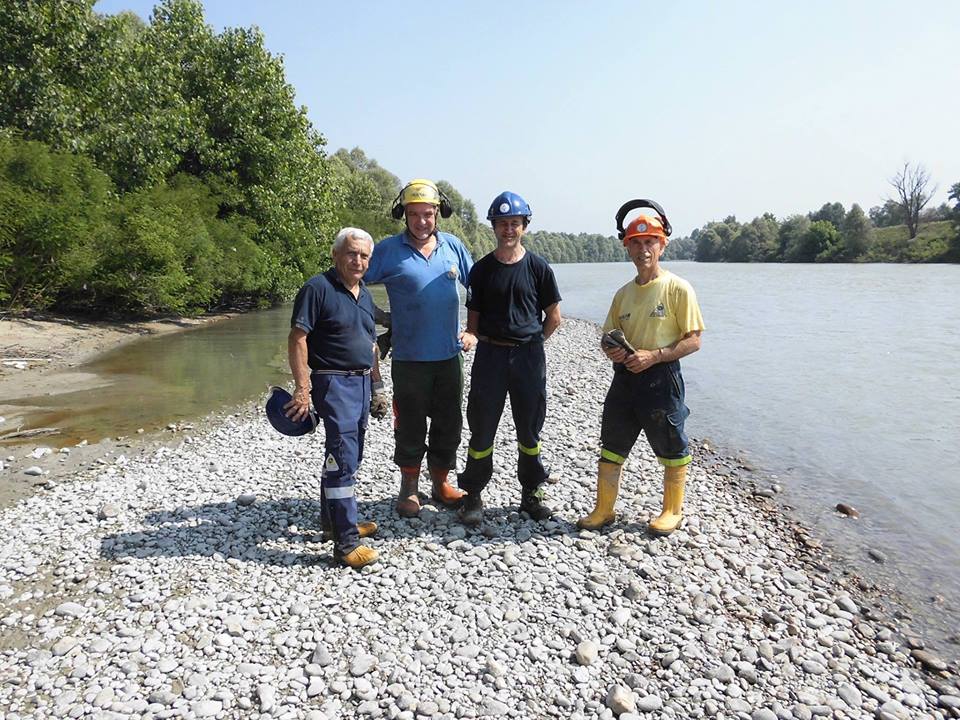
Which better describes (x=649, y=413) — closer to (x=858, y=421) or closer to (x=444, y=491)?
(x=444, y=491)

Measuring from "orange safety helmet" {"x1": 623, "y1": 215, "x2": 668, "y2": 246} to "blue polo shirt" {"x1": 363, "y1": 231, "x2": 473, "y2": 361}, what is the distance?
4.51 feet

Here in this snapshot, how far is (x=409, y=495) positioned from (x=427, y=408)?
0.84 meters

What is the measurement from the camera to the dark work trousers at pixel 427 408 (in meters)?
5.25

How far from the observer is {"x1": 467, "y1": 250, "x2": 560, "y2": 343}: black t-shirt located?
506 cm

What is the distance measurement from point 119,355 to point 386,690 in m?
14.5

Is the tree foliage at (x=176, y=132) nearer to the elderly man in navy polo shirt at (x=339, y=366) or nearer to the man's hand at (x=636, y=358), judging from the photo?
the elderly man in navy polo shirt at (x=339, y=366)

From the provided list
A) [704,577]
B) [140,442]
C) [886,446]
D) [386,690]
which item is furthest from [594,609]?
[886,446]

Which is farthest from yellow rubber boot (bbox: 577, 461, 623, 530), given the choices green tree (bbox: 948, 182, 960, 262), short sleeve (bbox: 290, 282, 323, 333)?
green tree (bbox: 948, 182, 960, 262)

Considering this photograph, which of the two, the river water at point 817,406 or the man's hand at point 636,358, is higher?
the man's hand at point 636,358

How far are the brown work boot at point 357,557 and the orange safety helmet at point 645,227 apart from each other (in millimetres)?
2934

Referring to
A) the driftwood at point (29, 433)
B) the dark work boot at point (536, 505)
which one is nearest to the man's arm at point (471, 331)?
the dark work boot at point (536, 505)

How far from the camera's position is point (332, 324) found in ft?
14.8

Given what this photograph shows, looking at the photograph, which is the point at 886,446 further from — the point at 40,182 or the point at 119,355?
the point at 40,182

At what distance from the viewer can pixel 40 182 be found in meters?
15.6
